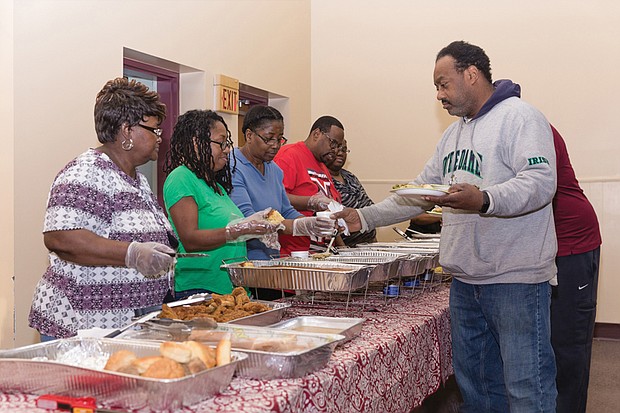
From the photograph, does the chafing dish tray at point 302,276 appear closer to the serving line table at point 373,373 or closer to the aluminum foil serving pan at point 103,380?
the serving line table at point 373,373

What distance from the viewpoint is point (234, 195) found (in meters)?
2.70

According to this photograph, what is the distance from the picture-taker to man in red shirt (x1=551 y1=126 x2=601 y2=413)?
2604mm

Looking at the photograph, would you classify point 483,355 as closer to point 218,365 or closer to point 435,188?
point 435,188

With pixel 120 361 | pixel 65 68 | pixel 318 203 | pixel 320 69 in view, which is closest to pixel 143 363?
pixel 120 361

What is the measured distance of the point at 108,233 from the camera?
184cm

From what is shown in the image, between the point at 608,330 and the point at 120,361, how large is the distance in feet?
16.3

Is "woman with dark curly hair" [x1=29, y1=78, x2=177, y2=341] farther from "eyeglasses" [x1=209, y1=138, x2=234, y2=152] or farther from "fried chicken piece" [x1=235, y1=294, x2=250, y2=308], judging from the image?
"eyeglasses" [x1=209, y1=138, x2=234, y2=152]

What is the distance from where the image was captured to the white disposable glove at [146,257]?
68.8 inches

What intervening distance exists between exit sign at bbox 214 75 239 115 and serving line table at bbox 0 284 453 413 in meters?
2.18

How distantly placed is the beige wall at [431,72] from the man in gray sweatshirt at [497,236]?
139 inches

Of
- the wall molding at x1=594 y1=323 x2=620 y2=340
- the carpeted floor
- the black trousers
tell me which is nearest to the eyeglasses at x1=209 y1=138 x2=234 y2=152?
the black trousers

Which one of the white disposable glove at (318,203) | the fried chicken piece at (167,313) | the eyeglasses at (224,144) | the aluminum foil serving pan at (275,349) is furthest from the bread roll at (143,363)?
the white disposable glove at (318,203)

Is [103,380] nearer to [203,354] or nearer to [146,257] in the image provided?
[203,354]

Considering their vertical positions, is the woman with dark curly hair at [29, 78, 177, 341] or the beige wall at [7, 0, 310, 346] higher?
the beige wall at [7, 0, 310, 346]
